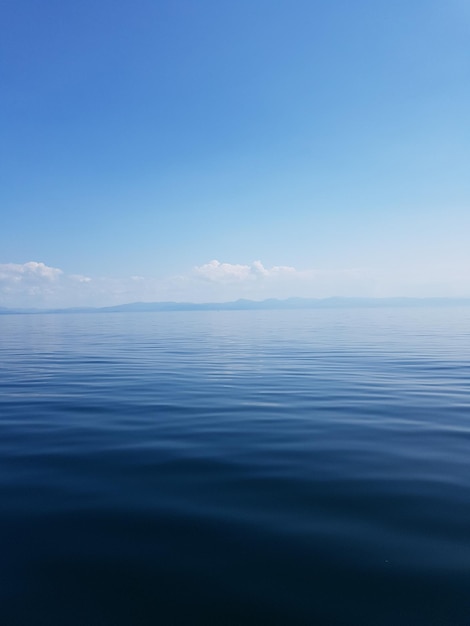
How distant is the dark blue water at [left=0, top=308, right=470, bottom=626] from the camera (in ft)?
12.8

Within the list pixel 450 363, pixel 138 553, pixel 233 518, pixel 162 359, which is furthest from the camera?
pixel 162 359

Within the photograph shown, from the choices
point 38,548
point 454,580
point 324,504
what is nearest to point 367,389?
point 324,504

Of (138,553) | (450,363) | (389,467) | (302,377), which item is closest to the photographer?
(138,553)

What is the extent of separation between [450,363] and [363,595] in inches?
741

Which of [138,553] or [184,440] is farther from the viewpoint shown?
[184,440]

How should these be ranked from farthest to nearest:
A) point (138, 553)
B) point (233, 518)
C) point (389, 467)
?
1. point (389, 467)
2. point (233, 518)
3. point (138, 553)

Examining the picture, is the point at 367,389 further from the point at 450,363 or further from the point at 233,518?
the point at 233,518

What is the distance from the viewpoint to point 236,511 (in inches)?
223

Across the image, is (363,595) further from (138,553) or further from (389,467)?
(389,467)

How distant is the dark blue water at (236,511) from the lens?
390cm

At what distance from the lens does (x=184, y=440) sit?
8859 millimetres

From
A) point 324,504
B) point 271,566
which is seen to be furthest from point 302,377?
point 271,566

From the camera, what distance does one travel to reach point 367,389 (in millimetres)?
14438

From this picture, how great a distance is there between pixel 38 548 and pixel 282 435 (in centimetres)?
546
